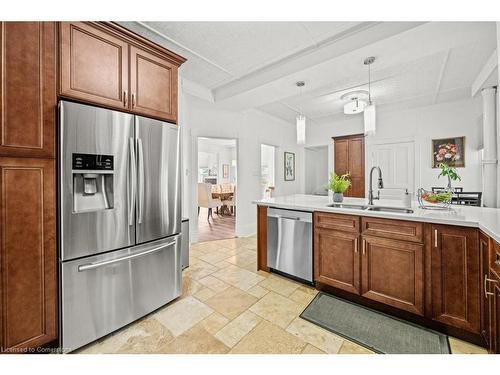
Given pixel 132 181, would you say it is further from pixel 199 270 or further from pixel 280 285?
pixel 280 285

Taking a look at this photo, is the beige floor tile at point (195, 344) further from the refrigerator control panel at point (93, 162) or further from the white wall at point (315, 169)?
the white wall at point (315, 169)

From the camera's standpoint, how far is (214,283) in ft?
7.94

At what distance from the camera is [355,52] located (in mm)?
2236

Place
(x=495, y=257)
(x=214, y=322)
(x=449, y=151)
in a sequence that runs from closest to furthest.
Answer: (x=495, y=257)
(x=214, y=322)
(x=449, y=151)

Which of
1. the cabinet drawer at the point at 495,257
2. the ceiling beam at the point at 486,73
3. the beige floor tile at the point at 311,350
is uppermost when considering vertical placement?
the ceiling beam at the point at 486,73

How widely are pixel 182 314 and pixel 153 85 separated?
1968mm

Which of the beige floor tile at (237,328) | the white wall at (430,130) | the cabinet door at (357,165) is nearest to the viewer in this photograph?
the beige floor tile at (237,328)

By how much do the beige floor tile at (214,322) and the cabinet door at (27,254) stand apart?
38.9 inches

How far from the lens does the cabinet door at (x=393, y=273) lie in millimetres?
1671

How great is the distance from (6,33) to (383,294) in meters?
3.11

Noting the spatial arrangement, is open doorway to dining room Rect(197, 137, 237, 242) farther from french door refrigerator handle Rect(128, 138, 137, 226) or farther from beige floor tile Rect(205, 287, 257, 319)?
french door refrigerator handle Rect(128, 138, 137, 226)

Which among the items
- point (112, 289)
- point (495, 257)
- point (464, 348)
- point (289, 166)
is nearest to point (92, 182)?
point (112, 289)

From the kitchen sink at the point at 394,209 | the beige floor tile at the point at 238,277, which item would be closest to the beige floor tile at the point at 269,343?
the beige floor tile at the point at 238,277
